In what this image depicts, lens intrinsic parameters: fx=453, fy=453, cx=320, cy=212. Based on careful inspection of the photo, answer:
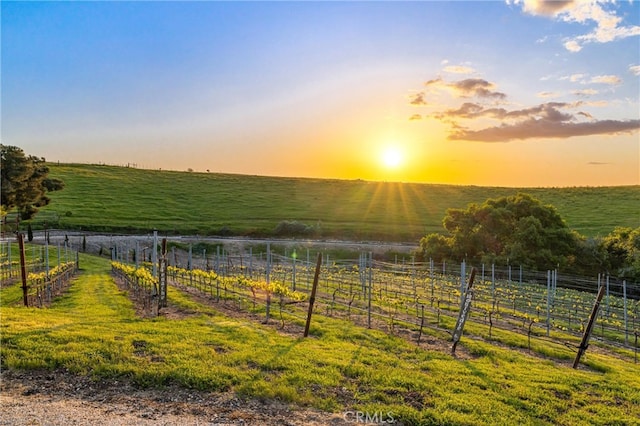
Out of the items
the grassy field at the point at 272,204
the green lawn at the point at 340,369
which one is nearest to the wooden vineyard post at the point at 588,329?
the green lawn at the point at 340,369

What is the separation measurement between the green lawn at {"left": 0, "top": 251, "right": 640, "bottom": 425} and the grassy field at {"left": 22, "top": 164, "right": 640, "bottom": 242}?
5322cm

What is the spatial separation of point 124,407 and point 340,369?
160 inches

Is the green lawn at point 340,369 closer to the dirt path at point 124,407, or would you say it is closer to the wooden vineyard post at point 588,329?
the dirt path at point 124,407

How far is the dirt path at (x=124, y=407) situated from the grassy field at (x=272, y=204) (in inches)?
2256

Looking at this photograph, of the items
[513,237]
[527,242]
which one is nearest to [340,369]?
[527,242]

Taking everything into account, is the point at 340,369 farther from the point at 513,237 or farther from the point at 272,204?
the point at 272,204

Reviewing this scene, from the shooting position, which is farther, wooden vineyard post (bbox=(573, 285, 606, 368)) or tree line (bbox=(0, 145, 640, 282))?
tree line (bbox=(0, 145, 640, 282))

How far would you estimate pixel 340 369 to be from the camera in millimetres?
9281

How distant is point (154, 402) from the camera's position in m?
7.61

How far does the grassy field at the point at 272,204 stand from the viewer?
221ft

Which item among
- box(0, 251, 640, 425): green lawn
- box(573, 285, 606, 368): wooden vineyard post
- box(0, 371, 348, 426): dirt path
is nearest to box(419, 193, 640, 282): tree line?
box(0, 251, 640, 425): green lawn

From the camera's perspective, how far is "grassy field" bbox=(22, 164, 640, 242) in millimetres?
67250

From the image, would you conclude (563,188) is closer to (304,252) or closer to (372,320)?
(304,252)

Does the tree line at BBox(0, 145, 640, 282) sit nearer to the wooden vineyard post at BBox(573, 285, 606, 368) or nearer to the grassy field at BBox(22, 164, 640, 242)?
the grassy field at BBox(22, 164, 640, 242)
